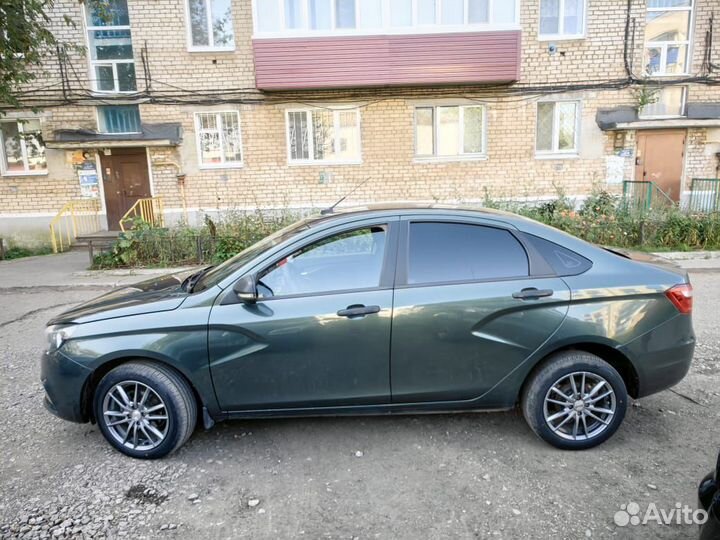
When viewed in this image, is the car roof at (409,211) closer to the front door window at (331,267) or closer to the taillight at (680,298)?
the front door window at (331,267)

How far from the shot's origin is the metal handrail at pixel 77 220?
13285mm

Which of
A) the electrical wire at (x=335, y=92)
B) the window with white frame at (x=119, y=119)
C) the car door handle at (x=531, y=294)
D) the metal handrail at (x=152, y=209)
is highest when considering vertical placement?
the electrical wire at (x=335, y=92)

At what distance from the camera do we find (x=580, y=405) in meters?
3.02

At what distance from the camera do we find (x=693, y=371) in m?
4.18

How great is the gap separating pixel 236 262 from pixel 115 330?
885mm

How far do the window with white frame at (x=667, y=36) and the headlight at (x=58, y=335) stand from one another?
15317 millimetres

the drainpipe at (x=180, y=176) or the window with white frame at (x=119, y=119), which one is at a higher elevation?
the window with white frame at (x=119, y=119)

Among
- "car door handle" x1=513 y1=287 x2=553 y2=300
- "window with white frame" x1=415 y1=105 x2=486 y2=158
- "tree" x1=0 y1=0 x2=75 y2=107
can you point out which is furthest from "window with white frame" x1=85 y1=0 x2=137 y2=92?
"car door handle" x1=513 y1=287 x2=553 y2=300

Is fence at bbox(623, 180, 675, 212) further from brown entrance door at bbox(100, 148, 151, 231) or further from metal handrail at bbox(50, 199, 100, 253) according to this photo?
metal handrail at bbox(50, 199, 100, 253)

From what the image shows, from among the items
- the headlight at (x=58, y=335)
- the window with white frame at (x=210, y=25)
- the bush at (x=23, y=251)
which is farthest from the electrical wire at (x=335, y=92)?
the headlight at (x=58, y=335)

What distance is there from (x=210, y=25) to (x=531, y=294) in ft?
42.3

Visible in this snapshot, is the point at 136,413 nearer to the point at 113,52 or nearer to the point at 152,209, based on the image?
the point at 152,209

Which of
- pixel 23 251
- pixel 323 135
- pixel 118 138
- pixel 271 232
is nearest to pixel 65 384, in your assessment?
pixel 271 232

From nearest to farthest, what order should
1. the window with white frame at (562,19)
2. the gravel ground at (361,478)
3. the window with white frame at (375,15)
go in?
the gravel ground at (361,478)
the window with white frame at (375,15)
the window with white frame at (562,19)
